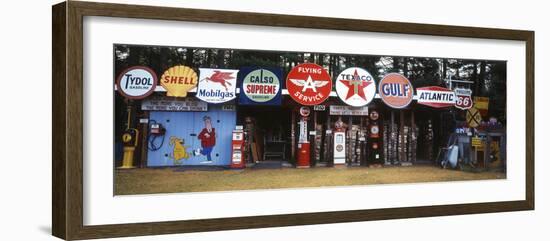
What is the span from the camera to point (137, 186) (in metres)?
8.01

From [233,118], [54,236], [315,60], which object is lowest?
[54,236]

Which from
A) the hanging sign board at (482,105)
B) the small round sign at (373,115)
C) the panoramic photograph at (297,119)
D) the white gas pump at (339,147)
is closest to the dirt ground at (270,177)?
the panoramic photograph at (297,119)

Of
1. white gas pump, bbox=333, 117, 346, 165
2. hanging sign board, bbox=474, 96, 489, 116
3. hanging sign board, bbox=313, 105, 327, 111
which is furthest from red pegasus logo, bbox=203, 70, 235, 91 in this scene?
hanging sign board, bbox=474, 96, 489, 116

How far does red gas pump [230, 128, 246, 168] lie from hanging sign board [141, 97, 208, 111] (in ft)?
1.53

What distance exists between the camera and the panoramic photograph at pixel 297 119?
814 centimetres

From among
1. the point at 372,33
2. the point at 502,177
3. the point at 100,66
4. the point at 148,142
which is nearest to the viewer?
the point at 100,66

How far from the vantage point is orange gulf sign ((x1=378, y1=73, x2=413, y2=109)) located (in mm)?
9203

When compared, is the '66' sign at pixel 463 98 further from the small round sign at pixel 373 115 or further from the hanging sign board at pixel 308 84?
the hanging sign board at pixel 308 84

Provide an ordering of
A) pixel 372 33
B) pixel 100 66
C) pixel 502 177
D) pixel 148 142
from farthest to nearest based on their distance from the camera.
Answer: pixel 502 177 < pixel 372 33 < pixel 148 142 < pixel 100 66

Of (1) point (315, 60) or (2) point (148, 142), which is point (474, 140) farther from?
(2) point (148, 142)

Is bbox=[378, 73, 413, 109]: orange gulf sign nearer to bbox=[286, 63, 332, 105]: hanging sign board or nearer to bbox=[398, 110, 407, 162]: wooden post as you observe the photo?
bbox=[398, 110, 407, 162]: wooden post

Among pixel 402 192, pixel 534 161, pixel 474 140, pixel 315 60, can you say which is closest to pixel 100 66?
pixel 315 60

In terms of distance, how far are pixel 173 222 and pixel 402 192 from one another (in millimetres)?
2649

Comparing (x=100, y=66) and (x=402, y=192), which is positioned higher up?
(x=100, y=66)
